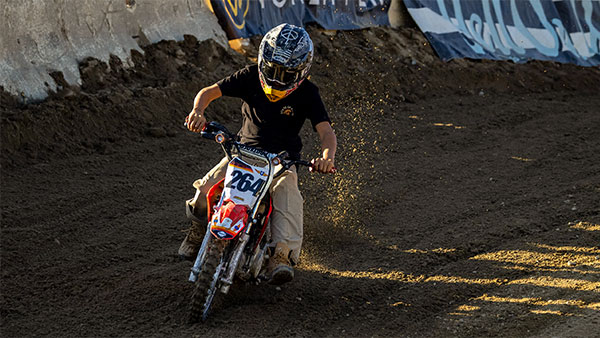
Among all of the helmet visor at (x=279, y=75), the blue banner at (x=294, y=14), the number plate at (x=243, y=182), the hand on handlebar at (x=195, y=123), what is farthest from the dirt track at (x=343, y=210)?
the helmet visor at (x=279, y=75)

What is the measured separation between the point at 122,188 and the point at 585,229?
4937mm

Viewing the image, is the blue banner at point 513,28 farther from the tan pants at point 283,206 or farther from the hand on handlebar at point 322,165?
the hand on handlebar at point 322,165

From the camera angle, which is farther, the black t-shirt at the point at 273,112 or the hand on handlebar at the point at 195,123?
the black t-shirt at the point at 273,112

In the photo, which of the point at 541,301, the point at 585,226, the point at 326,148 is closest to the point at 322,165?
the point at 326,148

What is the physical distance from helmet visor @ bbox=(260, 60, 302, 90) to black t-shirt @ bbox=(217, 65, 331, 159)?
11.5 inches

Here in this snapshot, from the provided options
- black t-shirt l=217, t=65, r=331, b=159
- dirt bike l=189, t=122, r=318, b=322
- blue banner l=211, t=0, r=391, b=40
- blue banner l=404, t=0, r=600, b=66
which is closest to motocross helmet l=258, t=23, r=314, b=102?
black t-shirt l=217, t=65, r=331, b=159

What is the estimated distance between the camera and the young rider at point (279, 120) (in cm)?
572

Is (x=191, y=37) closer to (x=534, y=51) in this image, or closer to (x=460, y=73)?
(x=460, y=73)

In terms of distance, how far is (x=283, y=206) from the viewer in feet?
19.2

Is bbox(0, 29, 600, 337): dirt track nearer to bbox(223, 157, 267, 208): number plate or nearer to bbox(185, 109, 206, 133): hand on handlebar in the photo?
bbox(223, 157, 267, 208): number plate

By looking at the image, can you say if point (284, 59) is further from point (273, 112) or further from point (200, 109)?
point (200, 109)

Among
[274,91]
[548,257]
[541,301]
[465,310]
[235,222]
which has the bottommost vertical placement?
[548,257]

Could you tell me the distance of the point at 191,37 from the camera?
11328mm

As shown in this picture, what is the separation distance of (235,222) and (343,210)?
2.89m
